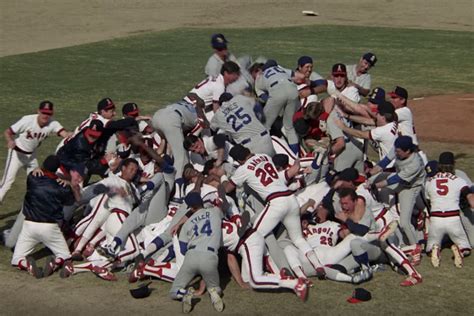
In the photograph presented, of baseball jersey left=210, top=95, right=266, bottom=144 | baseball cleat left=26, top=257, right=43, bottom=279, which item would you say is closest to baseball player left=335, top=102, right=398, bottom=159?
baseball jersey left=210, top=95, right=266, bottom=144

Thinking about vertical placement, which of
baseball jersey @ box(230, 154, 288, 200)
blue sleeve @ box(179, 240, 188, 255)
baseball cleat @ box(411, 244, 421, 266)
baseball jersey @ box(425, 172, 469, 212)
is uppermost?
baseball jersey @ box(230, 154, 288, 200)

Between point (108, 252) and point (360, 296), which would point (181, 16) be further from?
point (360, 296)

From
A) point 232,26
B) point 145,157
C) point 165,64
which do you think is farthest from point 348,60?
point 145,157

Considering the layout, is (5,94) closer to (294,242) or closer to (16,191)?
(16,191)

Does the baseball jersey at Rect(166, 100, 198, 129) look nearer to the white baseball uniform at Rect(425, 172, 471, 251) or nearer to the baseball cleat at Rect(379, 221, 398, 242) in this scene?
the white baseball uniform at Rect(425, 172, 471, 251)

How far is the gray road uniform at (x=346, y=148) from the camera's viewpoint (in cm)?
1451

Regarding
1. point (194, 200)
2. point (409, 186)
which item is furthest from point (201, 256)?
point (409, 186)

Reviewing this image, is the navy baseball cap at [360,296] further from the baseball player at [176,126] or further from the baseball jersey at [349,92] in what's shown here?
the baseball jersey at [349,92]

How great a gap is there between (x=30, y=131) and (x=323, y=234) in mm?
5153

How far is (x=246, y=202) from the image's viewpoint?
43.9 ft

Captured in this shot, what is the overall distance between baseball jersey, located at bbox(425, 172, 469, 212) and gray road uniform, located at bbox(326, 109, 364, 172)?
1.70m

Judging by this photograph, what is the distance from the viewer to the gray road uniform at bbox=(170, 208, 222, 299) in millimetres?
11359

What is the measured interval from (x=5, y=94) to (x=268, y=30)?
13.5m

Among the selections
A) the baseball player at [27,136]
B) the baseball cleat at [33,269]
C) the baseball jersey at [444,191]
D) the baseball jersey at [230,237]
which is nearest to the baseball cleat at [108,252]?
the baseball cleat at [33,269]
